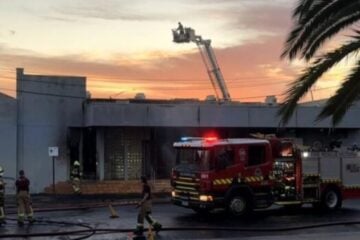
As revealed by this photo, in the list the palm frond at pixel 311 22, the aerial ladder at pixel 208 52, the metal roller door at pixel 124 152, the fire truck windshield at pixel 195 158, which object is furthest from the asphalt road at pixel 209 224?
the aerial ladder at pixel 208 52

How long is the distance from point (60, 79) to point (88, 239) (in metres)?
18.0

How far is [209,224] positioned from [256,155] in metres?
3.48

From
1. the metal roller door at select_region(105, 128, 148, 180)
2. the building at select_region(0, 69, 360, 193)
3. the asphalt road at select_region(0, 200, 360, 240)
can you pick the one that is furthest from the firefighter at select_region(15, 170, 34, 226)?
the metal roller door at select_region(105, 128, 148, 180)

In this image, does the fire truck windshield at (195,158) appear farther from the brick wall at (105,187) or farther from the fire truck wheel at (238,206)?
the brick wall at (105,187)

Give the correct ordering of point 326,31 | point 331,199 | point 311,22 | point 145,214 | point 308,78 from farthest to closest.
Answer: point 331,199, point 145,214, point 326,31, point 311,22, point 308,78

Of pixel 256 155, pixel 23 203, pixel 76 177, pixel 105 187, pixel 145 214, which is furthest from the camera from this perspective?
pixel 105 187

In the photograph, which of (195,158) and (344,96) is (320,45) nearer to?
(344,96)

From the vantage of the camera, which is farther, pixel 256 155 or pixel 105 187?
pixel 105 187

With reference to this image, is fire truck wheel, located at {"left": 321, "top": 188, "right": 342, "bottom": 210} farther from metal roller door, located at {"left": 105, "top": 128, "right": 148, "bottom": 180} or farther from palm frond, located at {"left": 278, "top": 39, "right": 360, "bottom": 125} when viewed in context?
palm frond, located at {"left": 278, "top": 39, "right": 360, "bottom": 125}

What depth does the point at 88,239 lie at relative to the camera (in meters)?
16.0

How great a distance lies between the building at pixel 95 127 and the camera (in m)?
32.2

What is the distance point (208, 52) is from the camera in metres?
50.6

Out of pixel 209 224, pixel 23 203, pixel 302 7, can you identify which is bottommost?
pixel 209 224

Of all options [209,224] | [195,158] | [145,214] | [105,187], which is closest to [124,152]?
[105,187]
